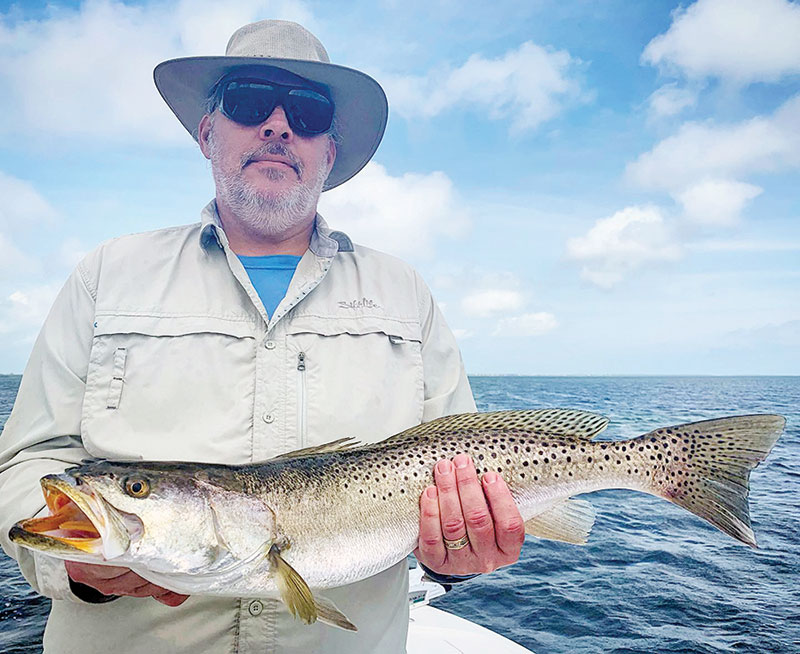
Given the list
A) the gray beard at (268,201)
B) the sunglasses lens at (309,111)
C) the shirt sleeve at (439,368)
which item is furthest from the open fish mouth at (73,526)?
the sunglasses lens at (309,111)

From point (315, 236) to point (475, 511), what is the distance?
6.34ft

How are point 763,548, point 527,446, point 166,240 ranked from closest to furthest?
1. point 527,446
2. point 166,240
3. point 763,548

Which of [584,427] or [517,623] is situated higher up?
[584,427]

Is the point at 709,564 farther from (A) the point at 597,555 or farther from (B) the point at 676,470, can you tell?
(B) the point at 676,470

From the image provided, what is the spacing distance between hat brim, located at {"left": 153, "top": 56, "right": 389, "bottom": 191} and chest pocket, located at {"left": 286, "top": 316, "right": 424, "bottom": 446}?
5.49ft

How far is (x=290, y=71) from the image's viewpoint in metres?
4.02

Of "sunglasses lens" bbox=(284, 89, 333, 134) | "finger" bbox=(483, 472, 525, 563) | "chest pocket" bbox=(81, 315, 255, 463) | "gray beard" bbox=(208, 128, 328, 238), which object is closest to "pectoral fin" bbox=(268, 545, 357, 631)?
"chest pocket" bbox=(81, 315, 255, 463)

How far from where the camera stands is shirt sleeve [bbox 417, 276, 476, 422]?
362cm

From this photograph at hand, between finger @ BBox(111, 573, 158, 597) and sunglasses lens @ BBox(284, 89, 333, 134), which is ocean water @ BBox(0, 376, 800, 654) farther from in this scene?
sunglasses lens @ BBox(284, 89, 333, 134)

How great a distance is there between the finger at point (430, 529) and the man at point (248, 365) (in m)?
0.01

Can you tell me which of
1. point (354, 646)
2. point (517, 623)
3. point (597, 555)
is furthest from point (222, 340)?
point (597, 555)

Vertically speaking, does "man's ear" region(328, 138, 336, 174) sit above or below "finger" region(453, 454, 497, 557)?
above

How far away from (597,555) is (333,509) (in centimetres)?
1338

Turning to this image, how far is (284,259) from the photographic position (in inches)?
150
